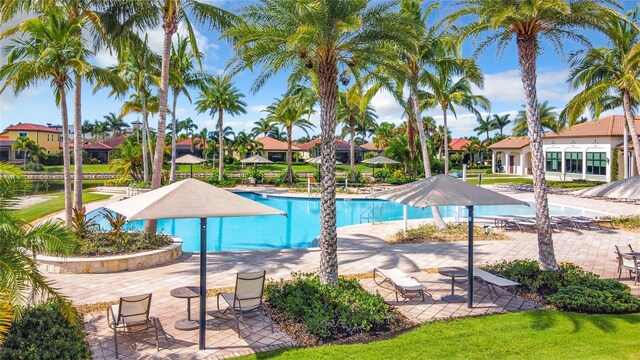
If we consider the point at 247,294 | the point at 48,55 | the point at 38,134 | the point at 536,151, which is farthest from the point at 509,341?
the point at 38,134

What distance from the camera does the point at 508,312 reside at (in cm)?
841

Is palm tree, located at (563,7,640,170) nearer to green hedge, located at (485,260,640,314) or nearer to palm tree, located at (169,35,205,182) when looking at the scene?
green hedge, located at (485,260,640,314)

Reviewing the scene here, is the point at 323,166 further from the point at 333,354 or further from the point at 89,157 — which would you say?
the point at 89,157

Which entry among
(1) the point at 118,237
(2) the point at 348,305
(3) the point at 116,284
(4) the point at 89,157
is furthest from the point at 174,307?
(4) the point at 89,157

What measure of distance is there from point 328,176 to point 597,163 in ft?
133

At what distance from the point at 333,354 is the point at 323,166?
4.11m

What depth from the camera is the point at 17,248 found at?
19.3ft

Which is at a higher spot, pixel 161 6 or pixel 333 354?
pixel 161 6

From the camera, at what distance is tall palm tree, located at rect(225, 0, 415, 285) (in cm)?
901

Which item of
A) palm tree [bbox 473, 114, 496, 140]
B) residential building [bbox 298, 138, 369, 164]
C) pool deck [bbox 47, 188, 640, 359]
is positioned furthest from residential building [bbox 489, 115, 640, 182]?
pool deck [bbox 47, 188, 640, 359]

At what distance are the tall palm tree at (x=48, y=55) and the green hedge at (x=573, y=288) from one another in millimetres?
12958

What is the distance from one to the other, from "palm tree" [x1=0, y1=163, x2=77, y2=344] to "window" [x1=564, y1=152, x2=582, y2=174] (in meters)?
47.1

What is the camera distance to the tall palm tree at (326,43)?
355 inches

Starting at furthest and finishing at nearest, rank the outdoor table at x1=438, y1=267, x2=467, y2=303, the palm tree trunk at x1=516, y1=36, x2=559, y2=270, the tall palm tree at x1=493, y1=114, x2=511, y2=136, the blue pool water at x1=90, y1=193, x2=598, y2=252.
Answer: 1. the tall palm tree at x1=493, y1=114, x2=511, y2=136
2. the blue pool water at x1=90, y1=193, x2=598, y2=252
3. the palm tree trunk at x1=516, y1=36, x2=559, y2=270
4. the outdoor table at x1=438, y1=267, x2=467, y2=303
